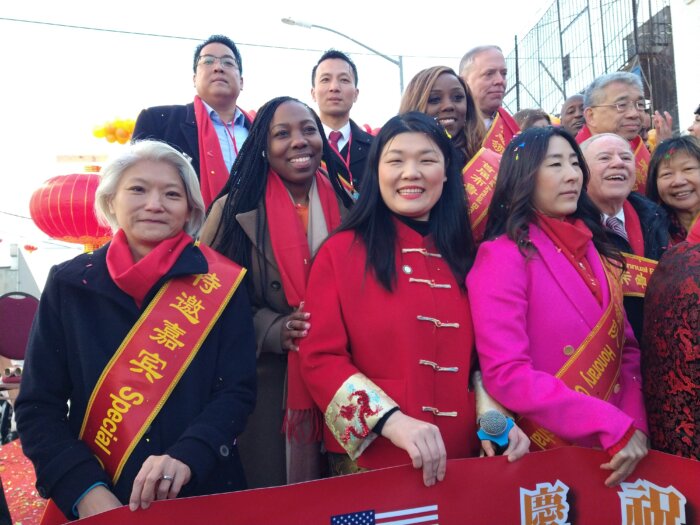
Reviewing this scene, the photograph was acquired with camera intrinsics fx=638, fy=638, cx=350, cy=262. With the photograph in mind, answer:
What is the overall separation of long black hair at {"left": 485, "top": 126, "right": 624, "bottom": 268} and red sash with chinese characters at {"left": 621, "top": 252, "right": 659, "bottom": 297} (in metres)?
0.32

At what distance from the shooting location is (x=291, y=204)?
2793 millimetres

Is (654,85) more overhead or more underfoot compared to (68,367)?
more overhead

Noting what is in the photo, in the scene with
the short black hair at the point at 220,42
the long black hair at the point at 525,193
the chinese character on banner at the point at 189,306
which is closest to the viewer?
the chinese character on banner at the point at 189,306

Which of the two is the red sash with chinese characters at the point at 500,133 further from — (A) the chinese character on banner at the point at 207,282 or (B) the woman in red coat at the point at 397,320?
(A) the chinese character on banner at the point at 207,282

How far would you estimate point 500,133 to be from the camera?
375cm

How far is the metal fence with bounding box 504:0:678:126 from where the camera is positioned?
555 inches

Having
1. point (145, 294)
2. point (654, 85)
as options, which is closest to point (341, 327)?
point (145, 294)

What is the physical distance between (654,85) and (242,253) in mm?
14311

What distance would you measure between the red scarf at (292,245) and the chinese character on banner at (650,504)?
109cm

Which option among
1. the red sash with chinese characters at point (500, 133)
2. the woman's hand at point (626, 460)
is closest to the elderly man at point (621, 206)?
the red sash with chinese characters at point (500, 133)

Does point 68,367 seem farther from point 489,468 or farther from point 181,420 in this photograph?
point 489,468

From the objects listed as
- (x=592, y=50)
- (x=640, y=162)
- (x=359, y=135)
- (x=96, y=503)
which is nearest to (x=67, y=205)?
(x=359, y=135)

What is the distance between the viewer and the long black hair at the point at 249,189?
8.84 ft

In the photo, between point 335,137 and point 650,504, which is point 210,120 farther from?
point 650,504
